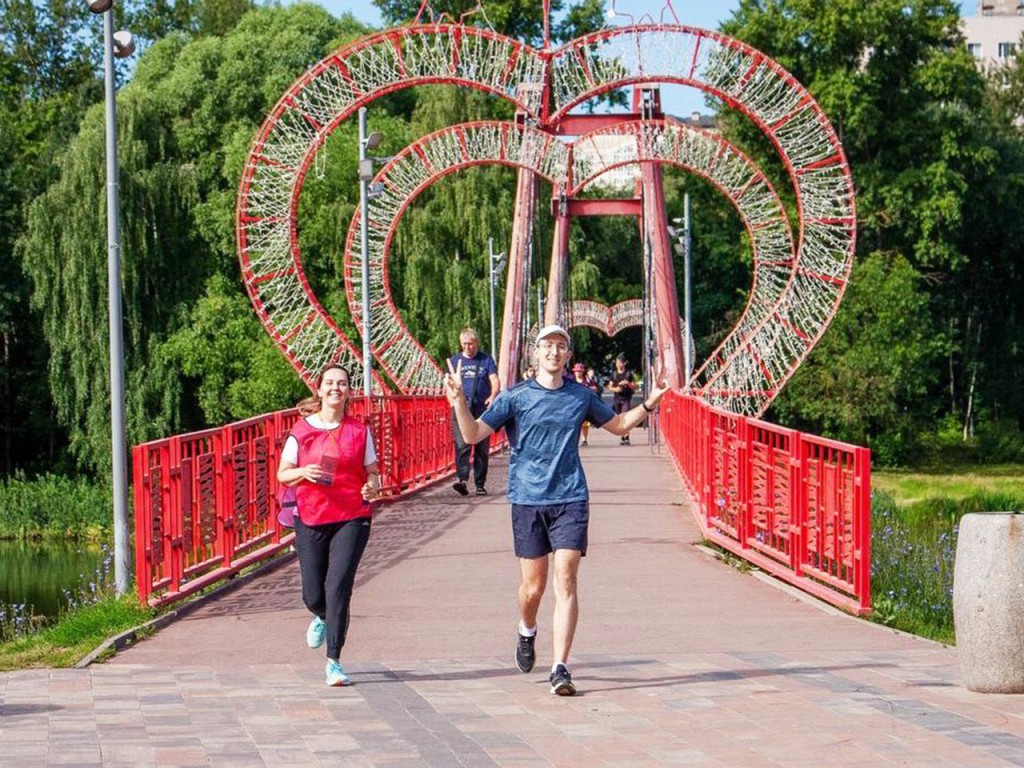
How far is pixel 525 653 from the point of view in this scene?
977cm

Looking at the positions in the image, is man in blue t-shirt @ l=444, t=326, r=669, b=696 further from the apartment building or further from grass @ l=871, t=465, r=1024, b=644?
the apartment building

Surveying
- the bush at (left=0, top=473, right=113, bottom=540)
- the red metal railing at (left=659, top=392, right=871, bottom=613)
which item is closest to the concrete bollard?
the red metal railing at (left=659, top=392, right=871, bottom=613)

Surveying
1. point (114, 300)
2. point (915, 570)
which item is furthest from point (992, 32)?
point (114, 300)

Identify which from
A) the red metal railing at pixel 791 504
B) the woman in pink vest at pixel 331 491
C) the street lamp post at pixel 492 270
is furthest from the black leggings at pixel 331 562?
the street lamp post at pixel 492 270

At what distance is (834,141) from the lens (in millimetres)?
33531

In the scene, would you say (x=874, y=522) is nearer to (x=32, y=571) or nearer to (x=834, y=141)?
(x=834, y=141)

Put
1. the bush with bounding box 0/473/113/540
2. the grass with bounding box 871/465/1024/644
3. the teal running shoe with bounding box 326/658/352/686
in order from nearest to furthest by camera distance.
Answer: the teal running shoe with bounding box 326/658/352/686, the grass with bounding box 871/465/1024/644, the bush with bounding box 0/473/113/540

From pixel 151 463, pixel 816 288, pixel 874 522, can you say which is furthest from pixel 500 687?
pixel 816 288

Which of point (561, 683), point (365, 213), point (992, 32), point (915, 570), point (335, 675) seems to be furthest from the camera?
point (992, 32)

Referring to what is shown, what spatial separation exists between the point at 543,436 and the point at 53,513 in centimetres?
3709

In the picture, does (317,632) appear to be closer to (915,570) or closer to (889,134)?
(915,570)

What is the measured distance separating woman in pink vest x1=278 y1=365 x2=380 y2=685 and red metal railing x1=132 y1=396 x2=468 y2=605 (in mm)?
2666

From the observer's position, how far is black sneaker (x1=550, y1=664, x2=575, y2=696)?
29.9 feet

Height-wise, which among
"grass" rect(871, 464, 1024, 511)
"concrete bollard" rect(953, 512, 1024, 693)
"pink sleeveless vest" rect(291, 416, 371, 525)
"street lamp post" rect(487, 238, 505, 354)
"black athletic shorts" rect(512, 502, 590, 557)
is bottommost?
"grass" rect(871, 464, 1024, 511)
